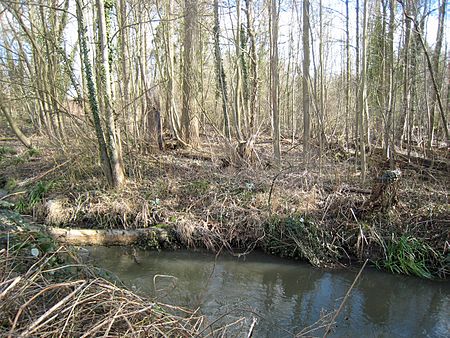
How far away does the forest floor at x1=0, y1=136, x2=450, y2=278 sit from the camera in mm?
6465

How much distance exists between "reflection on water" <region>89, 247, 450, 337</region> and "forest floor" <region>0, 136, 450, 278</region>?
1.28ft

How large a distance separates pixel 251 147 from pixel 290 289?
462cm

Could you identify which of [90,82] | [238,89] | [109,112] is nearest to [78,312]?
[109,112]

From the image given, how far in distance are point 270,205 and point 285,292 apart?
2.01 m

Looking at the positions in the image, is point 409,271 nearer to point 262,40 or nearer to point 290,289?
point 290,289

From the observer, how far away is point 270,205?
24.0 ft

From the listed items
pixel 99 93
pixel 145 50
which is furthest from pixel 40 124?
pixel 99 93

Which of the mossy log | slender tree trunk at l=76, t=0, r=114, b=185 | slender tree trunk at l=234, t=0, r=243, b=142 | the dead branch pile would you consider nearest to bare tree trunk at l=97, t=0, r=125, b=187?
slender tree trunk at l=76, t=0, r=114, b=185

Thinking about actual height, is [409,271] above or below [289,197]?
below

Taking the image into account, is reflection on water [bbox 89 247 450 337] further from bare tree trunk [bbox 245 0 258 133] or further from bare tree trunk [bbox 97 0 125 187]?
bare tree trunk [bbox 245 0 258 133]

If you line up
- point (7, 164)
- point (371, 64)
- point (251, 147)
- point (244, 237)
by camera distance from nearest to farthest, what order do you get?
point (244, 237), point (251, 147), point (7, 164), point (371, 64)

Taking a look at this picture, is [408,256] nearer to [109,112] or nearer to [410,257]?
[410,257]

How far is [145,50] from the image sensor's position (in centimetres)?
1216

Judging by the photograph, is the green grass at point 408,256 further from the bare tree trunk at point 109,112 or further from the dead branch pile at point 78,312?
the bare tree trunk at point 109,112
